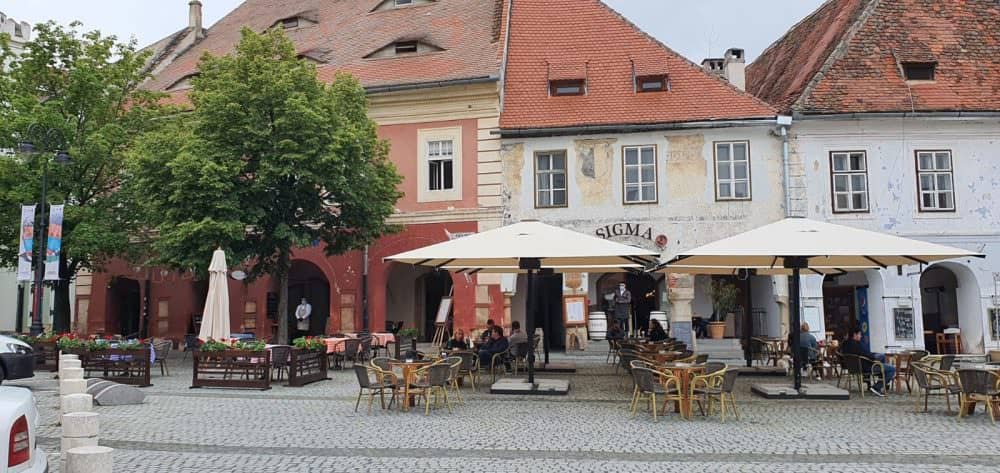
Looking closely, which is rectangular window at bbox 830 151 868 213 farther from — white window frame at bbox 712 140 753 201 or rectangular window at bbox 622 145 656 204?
rectangular window at bbox 622 145 656 204

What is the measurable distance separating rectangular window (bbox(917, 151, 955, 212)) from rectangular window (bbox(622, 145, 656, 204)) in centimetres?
704

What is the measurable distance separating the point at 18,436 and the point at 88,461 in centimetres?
38

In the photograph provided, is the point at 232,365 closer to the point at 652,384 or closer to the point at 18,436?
the point at 652,384

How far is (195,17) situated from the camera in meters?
31.2

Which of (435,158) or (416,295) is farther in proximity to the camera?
(416,295)

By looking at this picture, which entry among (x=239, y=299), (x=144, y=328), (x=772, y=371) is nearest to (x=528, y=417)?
(x=772, y=371)

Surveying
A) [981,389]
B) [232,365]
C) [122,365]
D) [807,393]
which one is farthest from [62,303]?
[981,389]

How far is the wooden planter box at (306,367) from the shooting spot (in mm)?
14406

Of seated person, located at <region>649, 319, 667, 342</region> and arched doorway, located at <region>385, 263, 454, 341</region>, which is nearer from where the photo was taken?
seated person, located at <region>649, 319, 667, 342</region>

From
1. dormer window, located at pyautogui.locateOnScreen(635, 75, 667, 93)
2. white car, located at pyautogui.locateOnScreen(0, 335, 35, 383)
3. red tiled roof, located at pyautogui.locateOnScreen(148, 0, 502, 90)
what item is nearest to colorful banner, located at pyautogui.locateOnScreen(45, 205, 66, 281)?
white car, located at pyautogui.locateOnScreen(0, 335, 35, 383)

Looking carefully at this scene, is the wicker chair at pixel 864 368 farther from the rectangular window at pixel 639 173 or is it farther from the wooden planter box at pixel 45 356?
the wooden planter box at pixel 45 356

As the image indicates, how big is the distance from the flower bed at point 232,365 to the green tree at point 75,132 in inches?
333

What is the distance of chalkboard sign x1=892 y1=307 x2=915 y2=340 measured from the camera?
2055cm

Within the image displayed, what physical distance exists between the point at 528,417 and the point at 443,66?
1469 cm
